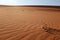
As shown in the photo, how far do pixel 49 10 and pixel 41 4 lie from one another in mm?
491

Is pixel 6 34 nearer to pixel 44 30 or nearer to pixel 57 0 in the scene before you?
pixel 44 30

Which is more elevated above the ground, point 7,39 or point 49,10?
point 7,39

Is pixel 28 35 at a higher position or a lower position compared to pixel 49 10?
higher

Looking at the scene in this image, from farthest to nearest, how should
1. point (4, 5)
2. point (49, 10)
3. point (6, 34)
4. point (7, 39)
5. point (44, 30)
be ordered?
point (4, 5), point (49, 10), point (44, 30), point (6, 34), point (7, 39)

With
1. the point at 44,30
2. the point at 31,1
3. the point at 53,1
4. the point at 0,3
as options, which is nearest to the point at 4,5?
the point at 0,3

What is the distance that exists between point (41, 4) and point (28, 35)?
3.78 m

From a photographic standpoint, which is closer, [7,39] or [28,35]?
[7,39]

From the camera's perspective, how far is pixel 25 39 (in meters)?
2.40

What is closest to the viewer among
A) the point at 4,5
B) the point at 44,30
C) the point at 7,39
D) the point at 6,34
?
the point at 7,39

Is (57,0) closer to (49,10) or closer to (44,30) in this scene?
(49,10)

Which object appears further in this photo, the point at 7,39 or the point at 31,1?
the point at 31,1

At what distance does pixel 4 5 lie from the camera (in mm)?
6828

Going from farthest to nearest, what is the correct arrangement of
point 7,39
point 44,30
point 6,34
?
1. point 44,30
2. point 6,34
3. point 7,39

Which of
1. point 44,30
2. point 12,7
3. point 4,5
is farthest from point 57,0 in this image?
point 44,30
